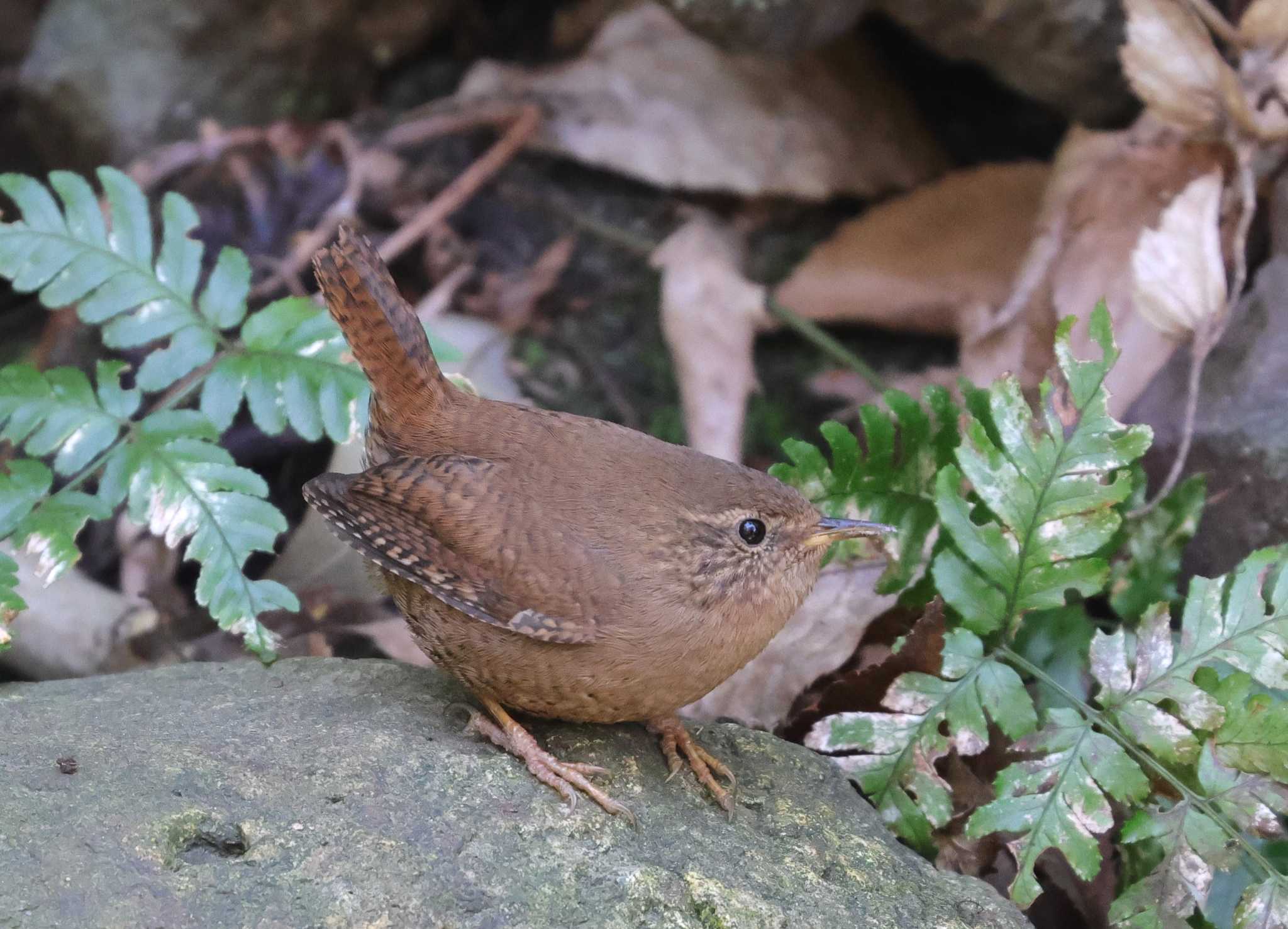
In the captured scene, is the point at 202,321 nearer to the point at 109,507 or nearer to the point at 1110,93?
Result: the point at 109,507

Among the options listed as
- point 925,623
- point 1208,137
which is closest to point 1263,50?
point 1208,137

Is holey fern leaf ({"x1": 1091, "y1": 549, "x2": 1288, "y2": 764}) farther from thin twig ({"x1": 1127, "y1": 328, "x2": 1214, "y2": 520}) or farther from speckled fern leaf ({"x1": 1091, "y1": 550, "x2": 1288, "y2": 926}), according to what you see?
thin twig ({"x1": 1127, "y1": 328, "x2": 1214, "y2": 520})

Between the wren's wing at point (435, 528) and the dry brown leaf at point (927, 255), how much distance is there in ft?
7.31

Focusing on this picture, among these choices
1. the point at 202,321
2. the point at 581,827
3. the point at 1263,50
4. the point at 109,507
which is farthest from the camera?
the point at 1263,50

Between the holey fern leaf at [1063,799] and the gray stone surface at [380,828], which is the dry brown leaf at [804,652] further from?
the holey fern leaf at [1063,799]

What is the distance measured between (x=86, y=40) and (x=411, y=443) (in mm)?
2914

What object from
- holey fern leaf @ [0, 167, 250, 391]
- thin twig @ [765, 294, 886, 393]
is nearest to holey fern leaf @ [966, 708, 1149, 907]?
thin twig @ [765, 294, 886, 393]

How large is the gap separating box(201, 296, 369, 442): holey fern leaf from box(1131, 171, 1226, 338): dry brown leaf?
6.95 ft

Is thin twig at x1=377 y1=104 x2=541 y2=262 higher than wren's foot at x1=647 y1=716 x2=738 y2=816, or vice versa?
thin twig at x1=377 y1=104 x2=541 y2=262

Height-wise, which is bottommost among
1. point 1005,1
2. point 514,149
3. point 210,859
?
point 210,859

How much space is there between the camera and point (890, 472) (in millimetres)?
3012

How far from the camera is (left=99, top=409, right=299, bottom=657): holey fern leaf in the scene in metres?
2.73

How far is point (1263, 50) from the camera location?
3824 mm

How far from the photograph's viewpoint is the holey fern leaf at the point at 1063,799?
2.38 metres
